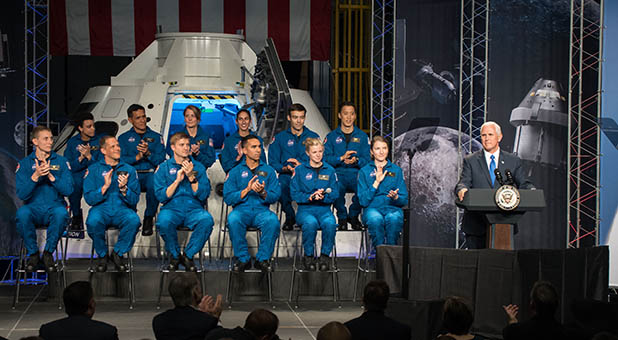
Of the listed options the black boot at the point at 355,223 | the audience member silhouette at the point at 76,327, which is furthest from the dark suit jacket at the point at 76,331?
the black boot at the point at 355,223

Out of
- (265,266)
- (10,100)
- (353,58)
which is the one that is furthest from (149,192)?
(353,58)

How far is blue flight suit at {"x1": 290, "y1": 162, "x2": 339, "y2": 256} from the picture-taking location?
8383 mm

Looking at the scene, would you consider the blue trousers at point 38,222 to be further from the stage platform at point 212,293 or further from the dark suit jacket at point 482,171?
the dark suit jacket at point 482,171

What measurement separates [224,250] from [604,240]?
4.37 meters

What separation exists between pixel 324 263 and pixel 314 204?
1.93 feet

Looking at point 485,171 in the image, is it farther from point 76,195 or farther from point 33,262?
point 76,195

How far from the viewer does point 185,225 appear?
26.8 ft

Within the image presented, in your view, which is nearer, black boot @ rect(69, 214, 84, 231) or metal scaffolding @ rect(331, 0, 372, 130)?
black boot @ rect(69, 214, 84, 231)

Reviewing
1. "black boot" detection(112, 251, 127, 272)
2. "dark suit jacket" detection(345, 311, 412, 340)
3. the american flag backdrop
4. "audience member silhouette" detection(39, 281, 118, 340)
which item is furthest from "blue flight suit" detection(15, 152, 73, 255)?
the american flag backdrop

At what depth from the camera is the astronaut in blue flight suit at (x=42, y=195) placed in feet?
26.1

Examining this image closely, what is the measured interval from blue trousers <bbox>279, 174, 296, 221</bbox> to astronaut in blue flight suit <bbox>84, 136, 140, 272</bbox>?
165 cm

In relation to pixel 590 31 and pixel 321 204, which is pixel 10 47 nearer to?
pixel 321 204

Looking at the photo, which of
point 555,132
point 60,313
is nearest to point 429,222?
point 555,132

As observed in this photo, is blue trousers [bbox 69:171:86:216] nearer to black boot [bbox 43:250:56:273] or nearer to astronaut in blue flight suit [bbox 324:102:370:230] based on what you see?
black boot [bbox 43:250:56:273]
